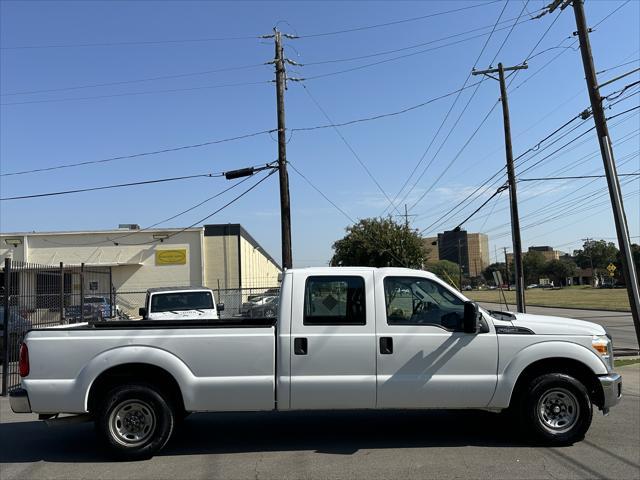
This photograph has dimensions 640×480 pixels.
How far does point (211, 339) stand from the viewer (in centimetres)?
602

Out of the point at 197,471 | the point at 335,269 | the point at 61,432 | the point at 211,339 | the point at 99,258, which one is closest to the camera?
the point at 197,471

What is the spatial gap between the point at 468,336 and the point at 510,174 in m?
17.0

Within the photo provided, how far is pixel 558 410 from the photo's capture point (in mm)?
6242

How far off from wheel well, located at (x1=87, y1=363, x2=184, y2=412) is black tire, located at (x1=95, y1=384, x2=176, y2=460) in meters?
0.11

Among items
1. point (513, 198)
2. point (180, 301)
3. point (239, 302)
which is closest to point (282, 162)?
point (180, 301)

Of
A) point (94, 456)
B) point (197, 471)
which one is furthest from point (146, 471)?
point (94, 456)

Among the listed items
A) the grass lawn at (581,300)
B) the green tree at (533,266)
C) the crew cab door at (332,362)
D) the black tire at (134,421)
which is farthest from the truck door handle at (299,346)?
the green tree at (533,266)

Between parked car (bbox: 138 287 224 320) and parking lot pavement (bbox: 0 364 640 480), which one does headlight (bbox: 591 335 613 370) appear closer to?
parking lot pavement (bbox: 0 364 640 480)

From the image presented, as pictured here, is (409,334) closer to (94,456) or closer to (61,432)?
(94,456)

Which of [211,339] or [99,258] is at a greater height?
[99,258]

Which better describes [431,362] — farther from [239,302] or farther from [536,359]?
[239,302]

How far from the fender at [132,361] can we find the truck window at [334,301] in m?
1.41

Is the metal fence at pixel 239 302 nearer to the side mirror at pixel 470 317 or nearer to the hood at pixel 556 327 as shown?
the side mirror at pixel 470 317

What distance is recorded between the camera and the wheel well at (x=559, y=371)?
627 centimetres
